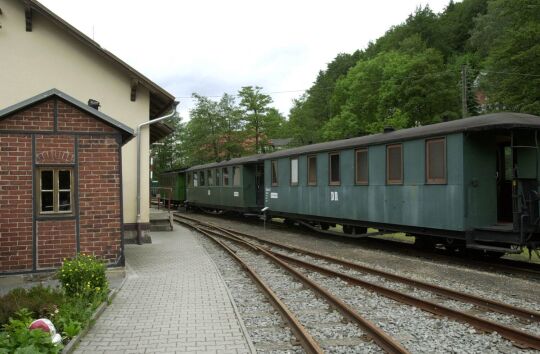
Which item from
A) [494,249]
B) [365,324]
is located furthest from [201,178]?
[365,324]

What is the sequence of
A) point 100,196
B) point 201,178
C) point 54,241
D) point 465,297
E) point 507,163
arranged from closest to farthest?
point 465,297 → point 54,241 → point 100,196 → point 507,163 → point 201,178

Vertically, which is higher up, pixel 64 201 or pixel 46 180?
pixel 46 180

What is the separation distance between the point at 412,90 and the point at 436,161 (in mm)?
32972

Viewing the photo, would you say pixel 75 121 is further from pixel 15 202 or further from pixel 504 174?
pixel 504 174

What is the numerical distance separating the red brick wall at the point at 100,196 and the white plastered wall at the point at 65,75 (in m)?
5.34

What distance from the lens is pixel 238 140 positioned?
48.3m

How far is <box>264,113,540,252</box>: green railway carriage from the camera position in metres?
9.45

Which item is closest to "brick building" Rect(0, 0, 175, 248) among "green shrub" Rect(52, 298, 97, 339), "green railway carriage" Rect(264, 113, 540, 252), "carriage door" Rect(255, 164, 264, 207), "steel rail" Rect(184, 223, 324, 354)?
"green railway carriage" Rect(264, 113, 540, 252)

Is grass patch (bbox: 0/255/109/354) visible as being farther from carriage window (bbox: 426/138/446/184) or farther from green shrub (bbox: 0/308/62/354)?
carriage window (bbox: 426/138/446/184)

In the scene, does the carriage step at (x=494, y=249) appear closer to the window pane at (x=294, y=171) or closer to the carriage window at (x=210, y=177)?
Answer: the window pane at (x=294, y=171)

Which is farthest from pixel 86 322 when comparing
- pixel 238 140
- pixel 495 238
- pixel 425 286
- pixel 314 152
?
pixel 238 140

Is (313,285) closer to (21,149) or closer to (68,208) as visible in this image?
(68,208)

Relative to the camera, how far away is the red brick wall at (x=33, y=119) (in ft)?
29.0

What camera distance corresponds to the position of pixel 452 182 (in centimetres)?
1012
